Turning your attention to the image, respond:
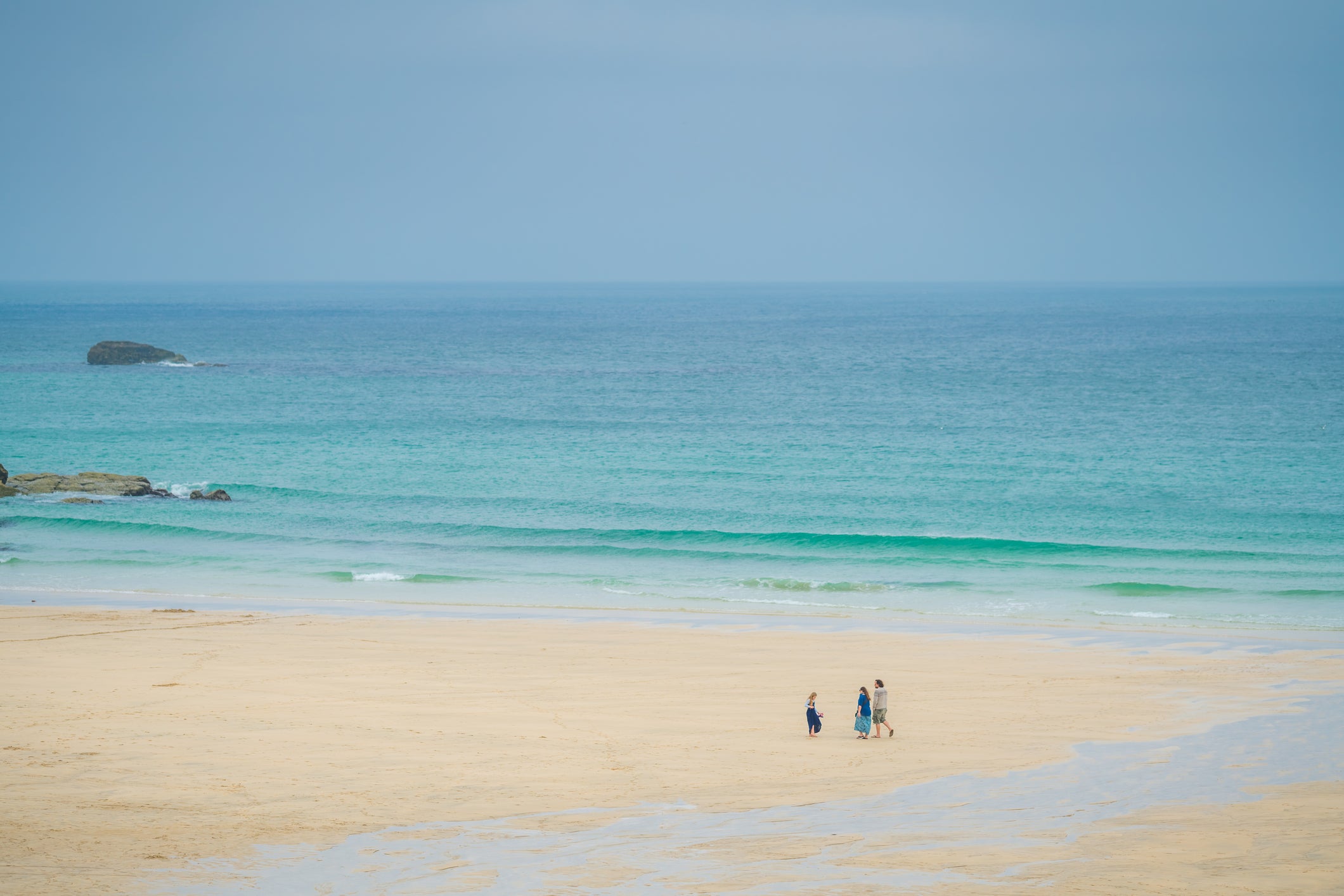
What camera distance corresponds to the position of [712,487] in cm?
4584

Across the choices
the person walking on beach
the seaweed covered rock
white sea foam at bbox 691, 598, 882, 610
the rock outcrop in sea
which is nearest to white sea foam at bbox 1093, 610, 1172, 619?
white sea foam at bbox 691, 598, 882, 610

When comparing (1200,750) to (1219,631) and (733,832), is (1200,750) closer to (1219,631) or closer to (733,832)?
(733,832)

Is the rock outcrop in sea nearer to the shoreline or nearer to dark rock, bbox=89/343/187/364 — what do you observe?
dark rock, bbox=89/343/187/364

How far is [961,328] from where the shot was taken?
154500 mm

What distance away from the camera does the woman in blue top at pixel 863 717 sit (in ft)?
63.9

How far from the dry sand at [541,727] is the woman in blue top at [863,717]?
29 centimetres

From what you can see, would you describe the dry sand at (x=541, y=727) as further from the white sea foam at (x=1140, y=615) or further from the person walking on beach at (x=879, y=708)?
the white sea foam at (x=1140, y=615)

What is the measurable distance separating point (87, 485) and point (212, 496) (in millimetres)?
5585

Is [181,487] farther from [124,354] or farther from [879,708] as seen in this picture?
[124,354]

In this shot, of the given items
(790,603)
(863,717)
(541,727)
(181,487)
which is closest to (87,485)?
(181,487)

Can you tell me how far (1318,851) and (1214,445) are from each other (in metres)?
42.9

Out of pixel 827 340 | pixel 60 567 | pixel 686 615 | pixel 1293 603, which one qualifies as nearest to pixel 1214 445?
pixel 1293 603

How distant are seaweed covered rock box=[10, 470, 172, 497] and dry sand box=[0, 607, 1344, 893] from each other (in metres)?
16.0

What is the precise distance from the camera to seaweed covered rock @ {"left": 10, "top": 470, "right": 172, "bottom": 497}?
145ft
